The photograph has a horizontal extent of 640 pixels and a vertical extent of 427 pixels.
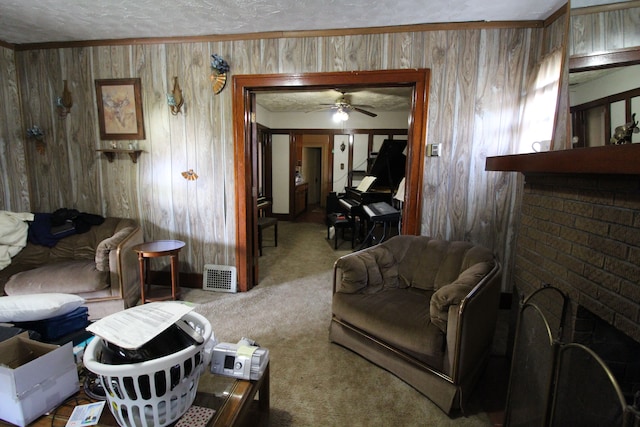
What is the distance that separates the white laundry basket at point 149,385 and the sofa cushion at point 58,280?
1725 millimetres

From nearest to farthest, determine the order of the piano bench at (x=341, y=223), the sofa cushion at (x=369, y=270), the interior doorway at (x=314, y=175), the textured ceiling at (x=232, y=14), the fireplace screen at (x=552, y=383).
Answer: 1. the fireplace screen at (x=552, y=383)
2. the sofa cushion at (x=369, y=270)
3. the textured ceiling at (x=232, y=14)
4. the piano bench at (x=341, y=223)
5. the interior doorway at (x=314, y=175)

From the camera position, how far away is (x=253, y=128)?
300 cm

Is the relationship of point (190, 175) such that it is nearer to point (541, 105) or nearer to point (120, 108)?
point (120, 108)

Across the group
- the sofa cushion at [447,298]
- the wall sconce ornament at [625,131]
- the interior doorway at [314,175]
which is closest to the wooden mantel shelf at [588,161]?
the wall sconce ornament at [625,131]

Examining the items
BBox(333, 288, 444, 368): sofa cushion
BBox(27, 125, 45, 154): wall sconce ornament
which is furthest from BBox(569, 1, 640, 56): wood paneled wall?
BBox(27, 125, 45, 154): wall sconce ornament

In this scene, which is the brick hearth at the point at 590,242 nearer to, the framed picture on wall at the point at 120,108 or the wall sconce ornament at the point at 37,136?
the framed picture on wall at the point at 120,108

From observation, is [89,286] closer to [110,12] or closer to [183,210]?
[183,210]

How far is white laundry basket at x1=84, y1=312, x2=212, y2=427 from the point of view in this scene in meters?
0.88

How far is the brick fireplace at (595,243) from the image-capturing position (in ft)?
3.46

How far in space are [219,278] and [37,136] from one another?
7.68ft

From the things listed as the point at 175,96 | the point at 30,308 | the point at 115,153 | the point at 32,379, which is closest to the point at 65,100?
the point at 115,153

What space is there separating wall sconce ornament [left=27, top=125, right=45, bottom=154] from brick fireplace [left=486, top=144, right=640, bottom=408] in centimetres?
416

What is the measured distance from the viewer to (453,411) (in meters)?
1.60

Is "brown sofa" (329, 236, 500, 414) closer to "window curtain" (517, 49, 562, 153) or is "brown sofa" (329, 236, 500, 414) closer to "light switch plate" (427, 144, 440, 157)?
"light switch plate" (427, 144, 440, 157)
